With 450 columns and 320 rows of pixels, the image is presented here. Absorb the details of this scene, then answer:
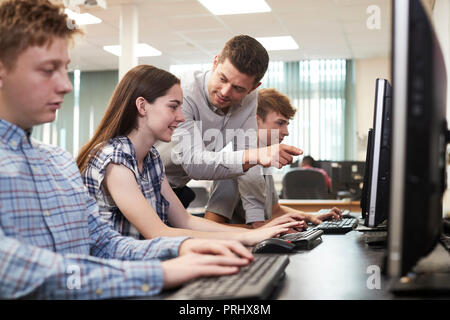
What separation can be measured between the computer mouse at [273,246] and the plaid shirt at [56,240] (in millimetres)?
238

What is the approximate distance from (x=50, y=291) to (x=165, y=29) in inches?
202

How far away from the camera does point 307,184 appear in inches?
203

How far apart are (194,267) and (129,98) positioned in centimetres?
83

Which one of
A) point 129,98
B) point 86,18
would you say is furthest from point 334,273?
point 86,18

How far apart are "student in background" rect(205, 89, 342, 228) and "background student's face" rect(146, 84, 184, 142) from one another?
24.4 inches

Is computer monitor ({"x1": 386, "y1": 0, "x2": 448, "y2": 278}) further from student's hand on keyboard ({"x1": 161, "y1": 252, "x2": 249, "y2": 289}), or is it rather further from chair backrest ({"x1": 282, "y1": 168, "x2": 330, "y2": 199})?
chair backrest ({"x1": 282, "y1": 168, "x2": 330, "y2": 199})

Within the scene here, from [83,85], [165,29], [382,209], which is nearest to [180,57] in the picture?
[165,29]

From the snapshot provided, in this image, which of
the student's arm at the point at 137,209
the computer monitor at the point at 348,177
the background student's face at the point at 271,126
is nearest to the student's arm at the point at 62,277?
the student's arm at the point at 137,209

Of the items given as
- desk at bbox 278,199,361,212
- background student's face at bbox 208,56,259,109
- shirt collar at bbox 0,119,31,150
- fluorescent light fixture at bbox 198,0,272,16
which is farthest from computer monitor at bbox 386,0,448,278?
fluorescent light fixture at bbox 198,0,272,16

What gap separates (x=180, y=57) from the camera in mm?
6836

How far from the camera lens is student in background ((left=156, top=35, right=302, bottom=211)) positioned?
1700 mm

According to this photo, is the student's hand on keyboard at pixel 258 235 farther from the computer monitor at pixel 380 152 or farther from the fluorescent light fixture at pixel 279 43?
the fluorescent light fixture at pixel 279 43

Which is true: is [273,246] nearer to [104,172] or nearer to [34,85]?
[104,172]

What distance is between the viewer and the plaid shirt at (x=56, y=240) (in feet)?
2.24
